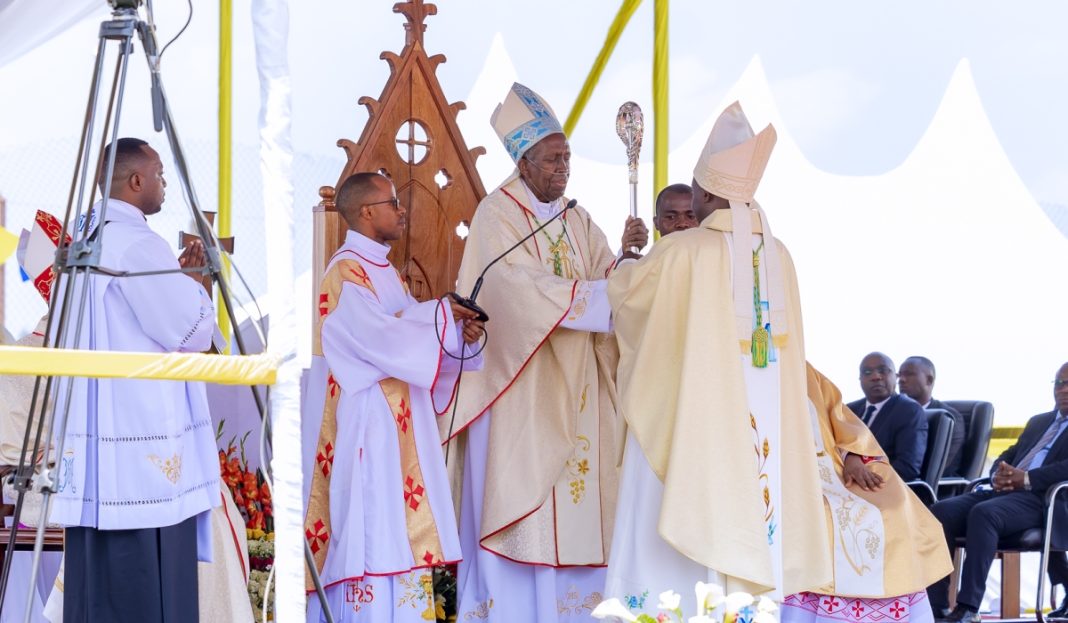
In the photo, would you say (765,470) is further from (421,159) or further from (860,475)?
(421,159)

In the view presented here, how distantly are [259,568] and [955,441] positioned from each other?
389cm

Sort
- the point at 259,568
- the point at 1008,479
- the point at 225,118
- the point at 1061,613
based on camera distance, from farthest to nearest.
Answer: the point at 1061,613, the point at 225,118, the point at 1008,479, the point at 259,568

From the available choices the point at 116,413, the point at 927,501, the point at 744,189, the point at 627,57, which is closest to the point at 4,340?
the point at 116,413

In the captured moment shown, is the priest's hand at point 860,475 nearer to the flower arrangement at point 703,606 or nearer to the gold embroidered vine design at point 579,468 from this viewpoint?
the gold embroidered vine design at point 579,468

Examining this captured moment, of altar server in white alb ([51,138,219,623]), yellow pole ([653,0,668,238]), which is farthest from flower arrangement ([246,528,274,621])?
yellow pole ([653,0,668,238])

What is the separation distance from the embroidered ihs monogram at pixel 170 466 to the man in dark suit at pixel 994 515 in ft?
12.8

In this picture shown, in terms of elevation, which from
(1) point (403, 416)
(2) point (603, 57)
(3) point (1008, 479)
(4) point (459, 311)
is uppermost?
(2) point (603, 57)

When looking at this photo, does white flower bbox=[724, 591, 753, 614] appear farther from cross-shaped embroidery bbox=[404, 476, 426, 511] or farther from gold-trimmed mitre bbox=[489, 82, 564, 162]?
gold-trimmed mitre bbox=[489, 82, 564, 162]

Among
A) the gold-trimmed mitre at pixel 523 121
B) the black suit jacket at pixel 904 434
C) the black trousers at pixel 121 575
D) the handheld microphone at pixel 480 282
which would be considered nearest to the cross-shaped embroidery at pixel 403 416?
the handheld microphone at pixel 480 282

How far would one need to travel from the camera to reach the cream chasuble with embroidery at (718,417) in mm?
4395

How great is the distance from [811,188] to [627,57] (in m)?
1.91

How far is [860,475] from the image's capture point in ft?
17.2

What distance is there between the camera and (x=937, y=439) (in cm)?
712

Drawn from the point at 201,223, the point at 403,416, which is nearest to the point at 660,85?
the point at 403,416
